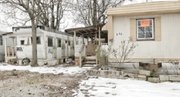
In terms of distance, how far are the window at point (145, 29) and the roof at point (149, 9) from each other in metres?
0.46

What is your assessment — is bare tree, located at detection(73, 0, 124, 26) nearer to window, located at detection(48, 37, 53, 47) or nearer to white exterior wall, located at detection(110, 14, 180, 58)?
window, located at detection(48, 37, 53, 47)

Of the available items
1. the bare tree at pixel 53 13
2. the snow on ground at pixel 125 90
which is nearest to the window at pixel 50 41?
the bare tree at pixel 53 13

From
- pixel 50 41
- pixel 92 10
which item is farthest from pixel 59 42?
pixel 92 10

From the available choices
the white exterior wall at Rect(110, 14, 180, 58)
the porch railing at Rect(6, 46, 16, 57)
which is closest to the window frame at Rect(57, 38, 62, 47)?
the porch railing at Rect(6, 46, 16, 57)

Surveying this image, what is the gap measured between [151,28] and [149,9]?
1073mm

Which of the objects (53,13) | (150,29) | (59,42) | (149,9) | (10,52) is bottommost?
(10,52)

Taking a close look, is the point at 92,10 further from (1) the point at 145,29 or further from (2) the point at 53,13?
(1) the point at 145,29

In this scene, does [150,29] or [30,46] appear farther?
[30,46]

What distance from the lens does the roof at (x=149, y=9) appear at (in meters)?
13.0

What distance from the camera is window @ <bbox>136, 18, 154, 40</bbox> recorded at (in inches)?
546

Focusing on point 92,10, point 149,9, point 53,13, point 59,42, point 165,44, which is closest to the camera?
point 149,9

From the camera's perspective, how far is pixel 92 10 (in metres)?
31.8

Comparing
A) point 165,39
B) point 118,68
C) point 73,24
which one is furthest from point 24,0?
point 73,24

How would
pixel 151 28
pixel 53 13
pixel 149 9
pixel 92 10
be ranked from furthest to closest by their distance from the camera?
1. pixel 92 10
2. pixel 53 13
3. pixel 151 28
4. pixel 149 9
